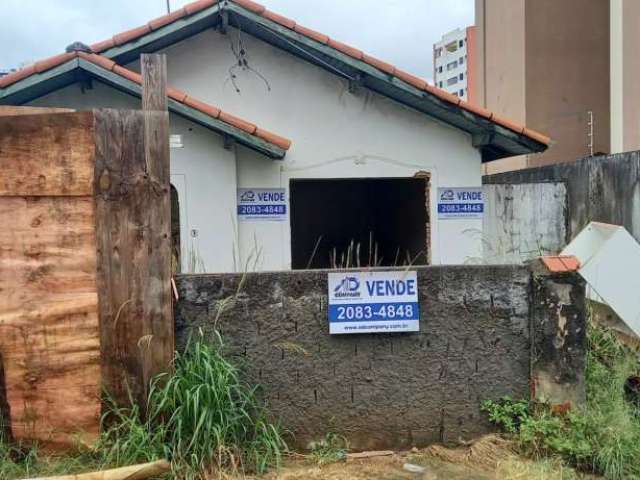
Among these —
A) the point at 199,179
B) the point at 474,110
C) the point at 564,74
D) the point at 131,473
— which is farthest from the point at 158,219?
the point at 564,74

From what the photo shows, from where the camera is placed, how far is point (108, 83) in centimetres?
686

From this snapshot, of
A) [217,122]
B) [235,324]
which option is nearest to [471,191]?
[217,122]

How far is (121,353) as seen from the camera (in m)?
3.89

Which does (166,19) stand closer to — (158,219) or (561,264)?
(158,219)

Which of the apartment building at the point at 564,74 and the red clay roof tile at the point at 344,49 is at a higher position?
the apartment building at the point at 564,74

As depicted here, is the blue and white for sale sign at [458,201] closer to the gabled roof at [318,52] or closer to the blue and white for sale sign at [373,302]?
the gabled roof at [318,52]

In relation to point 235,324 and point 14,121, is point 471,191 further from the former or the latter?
point 14,121

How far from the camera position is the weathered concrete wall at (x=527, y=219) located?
8.50m

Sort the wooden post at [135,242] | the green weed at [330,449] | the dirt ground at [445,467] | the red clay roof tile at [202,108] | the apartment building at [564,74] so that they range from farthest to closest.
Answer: the apartment building at [564,74], the red clay roof tile at [202,108], the green weed at [330,449], the wooden post at [135,242], the dirt ground at [445,467]

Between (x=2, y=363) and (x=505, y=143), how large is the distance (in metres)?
6.54

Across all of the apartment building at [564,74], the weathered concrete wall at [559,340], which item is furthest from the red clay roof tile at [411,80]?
the apartment building at [564,74]

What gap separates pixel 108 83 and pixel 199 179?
1463mm

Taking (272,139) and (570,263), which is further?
(272,139)

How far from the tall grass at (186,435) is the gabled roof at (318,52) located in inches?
185
